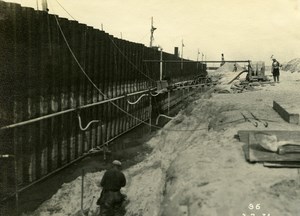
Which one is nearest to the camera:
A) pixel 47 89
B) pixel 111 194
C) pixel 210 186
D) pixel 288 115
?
pixel 210 186

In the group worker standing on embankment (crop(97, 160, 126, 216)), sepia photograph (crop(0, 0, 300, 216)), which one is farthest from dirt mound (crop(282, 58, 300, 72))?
worker standing on embankment (crop(97, 160, 126, 216))

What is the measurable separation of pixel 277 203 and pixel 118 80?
11.0 metres

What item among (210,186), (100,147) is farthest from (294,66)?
(210,186)

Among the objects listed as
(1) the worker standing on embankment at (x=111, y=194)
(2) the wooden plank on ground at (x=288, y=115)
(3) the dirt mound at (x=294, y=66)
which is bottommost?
(1) the worker standing on embankment at (x=111, y=194)

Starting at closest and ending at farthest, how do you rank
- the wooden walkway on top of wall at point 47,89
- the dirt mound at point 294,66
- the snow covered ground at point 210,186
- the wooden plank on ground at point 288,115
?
the snow covered ground at point 210,186 → the wooden walkway on top of wall at point 47,89 → the wooden plank on ground at point 288,115 → the dirt mound at point 294,66

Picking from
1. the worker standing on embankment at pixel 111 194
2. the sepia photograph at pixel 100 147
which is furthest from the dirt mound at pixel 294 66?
the worker standing on embankment at pixel 111 194

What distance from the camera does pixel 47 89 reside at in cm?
927

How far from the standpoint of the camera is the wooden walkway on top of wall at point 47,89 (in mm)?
7906

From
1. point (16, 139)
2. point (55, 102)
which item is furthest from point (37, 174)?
point (55, 102)

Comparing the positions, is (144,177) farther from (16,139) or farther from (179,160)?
(16,139)

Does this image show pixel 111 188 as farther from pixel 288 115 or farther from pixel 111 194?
pixel 288 115

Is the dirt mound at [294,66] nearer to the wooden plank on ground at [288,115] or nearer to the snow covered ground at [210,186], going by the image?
the wooden plank on ground at [288,115]

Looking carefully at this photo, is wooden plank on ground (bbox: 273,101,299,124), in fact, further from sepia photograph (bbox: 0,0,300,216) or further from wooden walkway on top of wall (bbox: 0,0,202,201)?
wooden walkway on top of wall (bbox: 0,0,202,201)

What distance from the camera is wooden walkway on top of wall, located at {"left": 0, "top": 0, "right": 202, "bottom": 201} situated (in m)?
7.91
